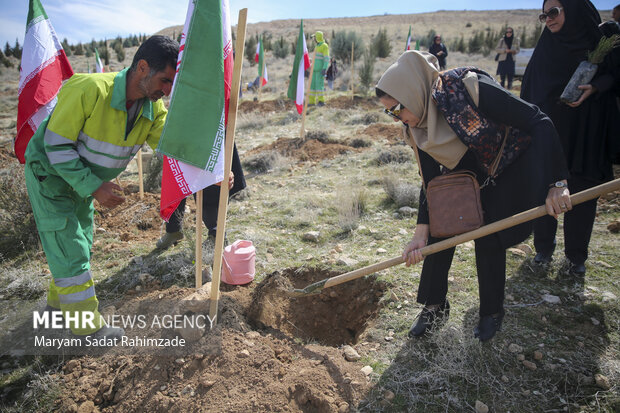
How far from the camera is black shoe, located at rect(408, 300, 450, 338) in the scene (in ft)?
8.18

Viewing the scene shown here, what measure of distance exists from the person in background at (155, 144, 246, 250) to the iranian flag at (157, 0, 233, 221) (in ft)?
3.04

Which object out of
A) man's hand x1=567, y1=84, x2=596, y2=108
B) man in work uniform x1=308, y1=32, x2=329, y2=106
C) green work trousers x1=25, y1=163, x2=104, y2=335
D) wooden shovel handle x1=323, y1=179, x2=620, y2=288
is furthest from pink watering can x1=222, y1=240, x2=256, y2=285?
man in work uniform x1=308, y1=32, x2=329, y2=106

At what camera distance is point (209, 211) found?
147 inches

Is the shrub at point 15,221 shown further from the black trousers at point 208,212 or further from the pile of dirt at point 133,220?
the black trousers at point 208,212

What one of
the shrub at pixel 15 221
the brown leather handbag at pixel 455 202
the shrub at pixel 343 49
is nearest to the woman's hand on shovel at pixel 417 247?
the brown leather handbag at pixel 455 202

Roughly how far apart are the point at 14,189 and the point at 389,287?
460 centimetres

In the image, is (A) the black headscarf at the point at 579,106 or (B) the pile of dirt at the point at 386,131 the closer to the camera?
(A) the black headscarf at the point at 579,106

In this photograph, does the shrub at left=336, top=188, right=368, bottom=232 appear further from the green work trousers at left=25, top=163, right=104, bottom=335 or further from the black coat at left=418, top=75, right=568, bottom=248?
the green work trousers at left=25, top=163, right=104, bottom=335

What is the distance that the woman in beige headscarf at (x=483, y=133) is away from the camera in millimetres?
1901

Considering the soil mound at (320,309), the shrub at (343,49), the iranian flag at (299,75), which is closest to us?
the soil mound at (320,309)

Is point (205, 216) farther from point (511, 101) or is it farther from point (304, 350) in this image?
point (511, 101)


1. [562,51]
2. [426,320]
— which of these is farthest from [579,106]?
[426,320]

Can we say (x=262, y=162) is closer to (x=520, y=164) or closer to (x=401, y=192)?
(x=401, y=192)

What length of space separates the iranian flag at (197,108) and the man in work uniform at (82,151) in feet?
0.91
